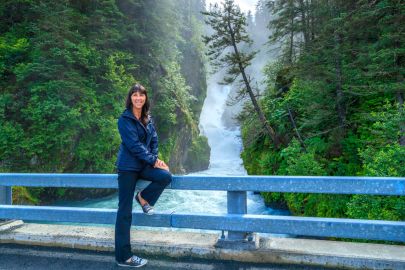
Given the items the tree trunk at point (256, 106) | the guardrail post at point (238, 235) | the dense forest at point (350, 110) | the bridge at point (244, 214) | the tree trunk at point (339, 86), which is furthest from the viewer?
the tree trunk at point (256, 106)

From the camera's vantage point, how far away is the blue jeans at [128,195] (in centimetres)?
376

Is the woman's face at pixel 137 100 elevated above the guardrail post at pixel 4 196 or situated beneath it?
elevated above

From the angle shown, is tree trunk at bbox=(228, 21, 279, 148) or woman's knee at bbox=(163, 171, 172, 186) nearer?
woman's knee at bbox=(163, 171, 172, 186)

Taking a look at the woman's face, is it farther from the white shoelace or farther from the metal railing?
the white shoelace

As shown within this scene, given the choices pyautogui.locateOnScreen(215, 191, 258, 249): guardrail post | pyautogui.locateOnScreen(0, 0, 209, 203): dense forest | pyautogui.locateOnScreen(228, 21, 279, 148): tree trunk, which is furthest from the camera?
pyautogui.locateOnScreen(228, 21, 279, 148): tree trunk

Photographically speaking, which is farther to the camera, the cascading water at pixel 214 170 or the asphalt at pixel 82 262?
the cascading water at pixel 214 170

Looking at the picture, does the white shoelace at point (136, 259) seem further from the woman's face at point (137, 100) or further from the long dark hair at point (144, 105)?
the woman's face at point (137, 100)

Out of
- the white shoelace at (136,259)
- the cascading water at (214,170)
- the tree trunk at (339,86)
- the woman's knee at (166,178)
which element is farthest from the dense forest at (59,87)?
the woman's knee at (166,178)

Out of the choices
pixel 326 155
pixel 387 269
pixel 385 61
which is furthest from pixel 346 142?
pixel 387 269

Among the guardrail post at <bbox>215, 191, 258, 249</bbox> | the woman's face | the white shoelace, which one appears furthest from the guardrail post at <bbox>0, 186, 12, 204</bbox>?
the guardrail post at <bbox>215, 191, 258, 249</bbox>

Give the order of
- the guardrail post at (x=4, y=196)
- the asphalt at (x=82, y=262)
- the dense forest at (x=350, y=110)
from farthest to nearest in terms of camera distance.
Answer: the dense forest at (x=350, y=110) < the guardrail post at (x=4, y=196) < the asphalt at (x=82, y=262)

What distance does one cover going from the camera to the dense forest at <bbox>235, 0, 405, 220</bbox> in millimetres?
8133

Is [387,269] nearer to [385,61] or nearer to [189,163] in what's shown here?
[385,61]

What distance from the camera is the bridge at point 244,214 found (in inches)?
132
